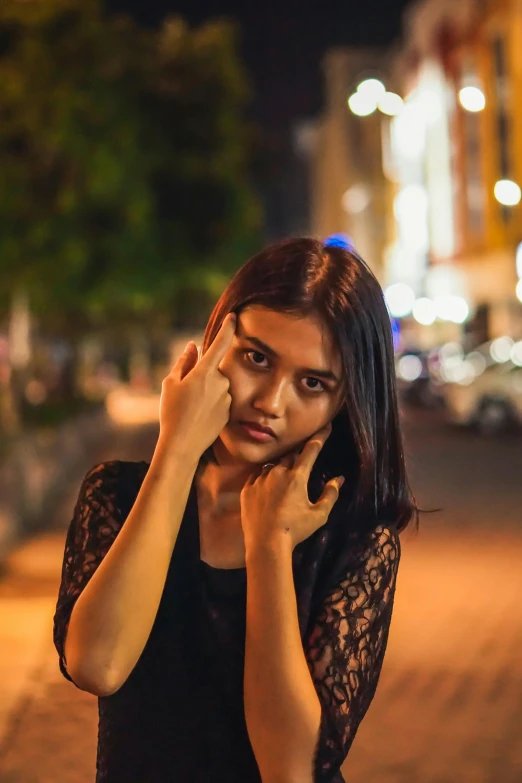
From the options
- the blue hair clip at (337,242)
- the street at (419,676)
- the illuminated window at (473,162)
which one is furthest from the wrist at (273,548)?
the illuminated window at (473,162)

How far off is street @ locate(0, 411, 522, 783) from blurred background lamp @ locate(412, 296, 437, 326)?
3583 centimetres

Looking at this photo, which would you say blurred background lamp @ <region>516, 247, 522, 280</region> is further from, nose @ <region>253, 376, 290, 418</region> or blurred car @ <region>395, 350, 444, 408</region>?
nose @ <region>253, 376, 290, 418</region>

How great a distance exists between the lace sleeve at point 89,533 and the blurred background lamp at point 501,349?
21.1 m

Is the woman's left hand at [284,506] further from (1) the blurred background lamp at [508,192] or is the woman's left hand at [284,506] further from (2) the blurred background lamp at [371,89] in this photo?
(1) the blurred background lamp at [508,192]

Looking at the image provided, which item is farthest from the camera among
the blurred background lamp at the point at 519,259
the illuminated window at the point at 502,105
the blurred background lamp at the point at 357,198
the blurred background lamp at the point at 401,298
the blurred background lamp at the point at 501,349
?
the blurred background lamp at the point at 357,198

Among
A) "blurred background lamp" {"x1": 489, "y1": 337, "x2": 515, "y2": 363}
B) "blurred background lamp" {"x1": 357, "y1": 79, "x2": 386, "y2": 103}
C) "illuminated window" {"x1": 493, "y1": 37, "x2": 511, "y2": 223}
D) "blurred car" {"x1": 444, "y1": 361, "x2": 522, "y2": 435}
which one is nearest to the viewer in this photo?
"blurred car" {"x1": 444, "y1": 361, "x2": 522, "y2": 435}

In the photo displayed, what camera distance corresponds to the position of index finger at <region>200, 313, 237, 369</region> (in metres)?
1.80

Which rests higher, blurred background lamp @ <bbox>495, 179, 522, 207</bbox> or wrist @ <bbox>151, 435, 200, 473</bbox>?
blurred background lamp @ <bbox>495, 179, 522, 207</bbox>

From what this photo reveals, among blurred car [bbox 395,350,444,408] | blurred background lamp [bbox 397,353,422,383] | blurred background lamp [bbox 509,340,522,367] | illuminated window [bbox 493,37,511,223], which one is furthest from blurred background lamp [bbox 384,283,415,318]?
blurred background lamp [bbox 509,340,522,367]

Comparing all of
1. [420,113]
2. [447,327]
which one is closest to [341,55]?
[420,113]

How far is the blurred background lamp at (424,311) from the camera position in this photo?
47.0 m

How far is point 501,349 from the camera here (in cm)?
2430

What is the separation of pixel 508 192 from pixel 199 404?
34.9m

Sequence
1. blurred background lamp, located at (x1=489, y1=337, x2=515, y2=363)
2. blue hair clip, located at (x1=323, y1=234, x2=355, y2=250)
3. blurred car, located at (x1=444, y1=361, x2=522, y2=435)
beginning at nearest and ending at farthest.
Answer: blue hair clip, located at (x1=323, y1=234, x2=355, y2=250), blurred car, located at (x1=444, y1=361, x2=522, y2=435), blurred background lamp, located at (x1=489, y1=337, x2=515, y2=363)
